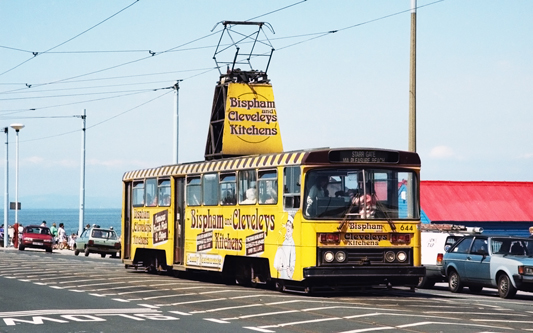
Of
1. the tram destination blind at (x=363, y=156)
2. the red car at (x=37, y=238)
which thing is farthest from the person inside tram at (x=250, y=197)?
the red car at (x=37, y=238)

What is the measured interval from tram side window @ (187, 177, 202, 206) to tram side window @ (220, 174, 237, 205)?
142 centimetres

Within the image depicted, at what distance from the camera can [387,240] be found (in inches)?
821

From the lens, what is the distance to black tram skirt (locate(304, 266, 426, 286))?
2017cm

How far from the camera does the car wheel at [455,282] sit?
25.1 metres

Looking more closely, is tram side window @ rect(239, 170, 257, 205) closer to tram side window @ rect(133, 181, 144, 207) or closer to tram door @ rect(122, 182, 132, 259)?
tram side window @ rect(133, 181, 144, 207)

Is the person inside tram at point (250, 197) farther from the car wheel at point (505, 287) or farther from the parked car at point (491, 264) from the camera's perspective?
the car wheel at point (505, 287)

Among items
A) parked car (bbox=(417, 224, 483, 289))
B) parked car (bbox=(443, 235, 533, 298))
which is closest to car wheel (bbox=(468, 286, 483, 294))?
parked car (bbox=(443, 235, 533, 298))

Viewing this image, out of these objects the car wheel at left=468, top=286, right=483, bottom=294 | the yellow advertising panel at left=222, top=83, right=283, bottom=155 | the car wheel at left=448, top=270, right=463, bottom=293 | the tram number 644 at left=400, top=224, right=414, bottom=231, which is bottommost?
the car wheel at left=468, top=286, right=483, bottom=294

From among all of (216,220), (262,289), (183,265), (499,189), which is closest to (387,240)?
(262,289)

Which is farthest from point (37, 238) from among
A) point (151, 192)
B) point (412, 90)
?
point (412, 90)

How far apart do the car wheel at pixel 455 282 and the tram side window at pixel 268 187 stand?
5.79m

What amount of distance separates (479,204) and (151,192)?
70.8 ft

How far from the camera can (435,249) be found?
27266 millimetres

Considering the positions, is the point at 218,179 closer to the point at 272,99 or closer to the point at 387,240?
the point at 387,240
